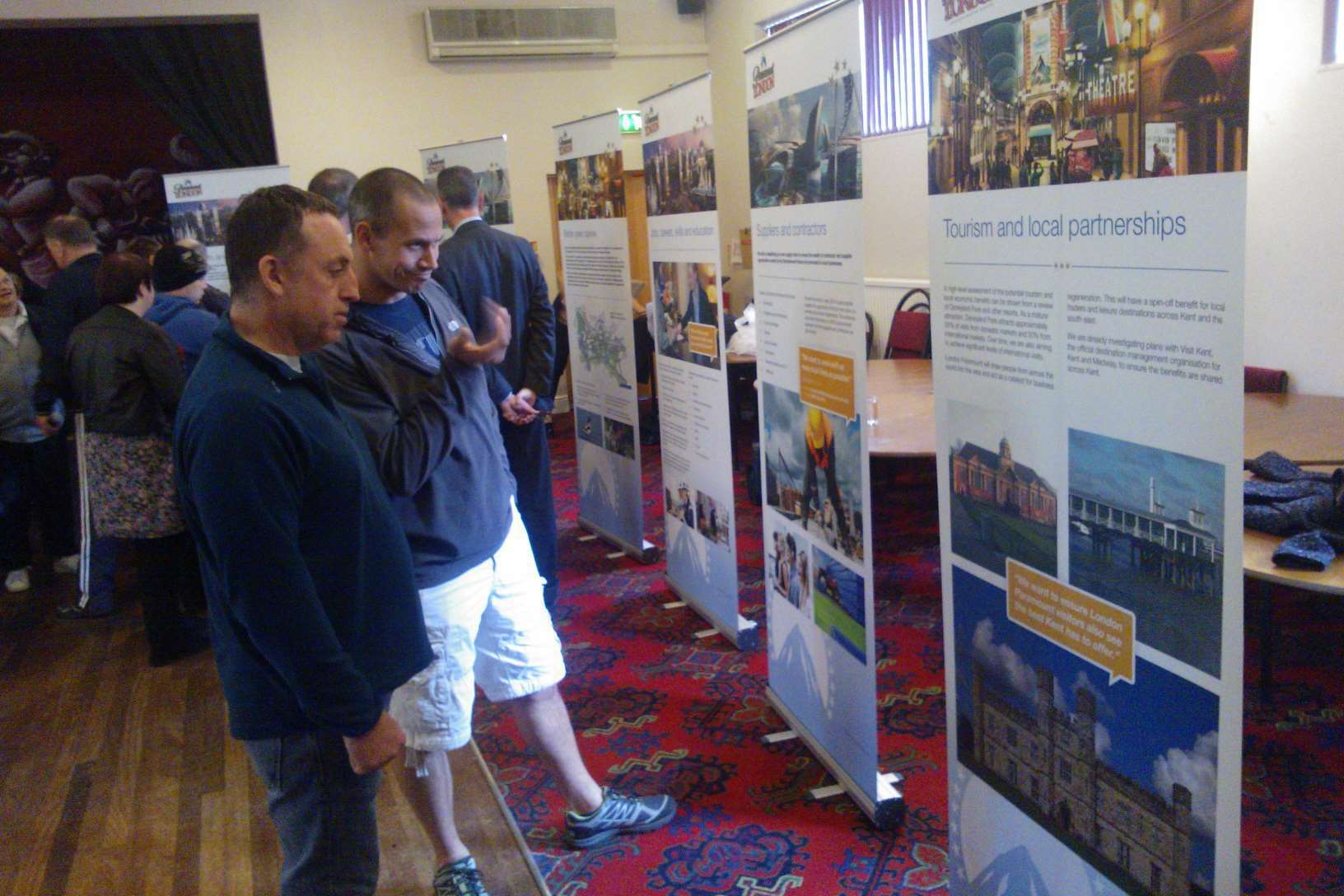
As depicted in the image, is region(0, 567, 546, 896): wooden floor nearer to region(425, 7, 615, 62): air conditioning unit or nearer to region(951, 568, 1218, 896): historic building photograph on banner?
region(951, 568, 1218, 896): historic building photograph on banner

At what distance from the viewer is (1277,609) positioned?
12.3 ft

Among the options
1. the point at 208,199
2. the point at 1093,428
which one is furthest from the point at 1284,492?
the point at 208,199

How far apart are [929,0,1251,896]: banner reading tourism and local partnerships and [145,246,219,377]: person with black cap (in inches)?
134

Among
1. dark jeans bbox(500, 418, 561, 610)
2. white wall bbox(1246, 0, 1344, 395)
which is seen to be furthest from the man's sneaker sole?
white wall bbox(1246, 0, 1344, 395)

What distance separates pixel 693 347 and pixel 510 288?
2.39 feet

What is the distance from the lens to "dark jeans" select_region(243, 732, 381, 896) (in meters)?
1.62

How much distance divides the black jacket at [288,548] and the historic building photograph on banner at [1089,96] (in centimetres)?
112

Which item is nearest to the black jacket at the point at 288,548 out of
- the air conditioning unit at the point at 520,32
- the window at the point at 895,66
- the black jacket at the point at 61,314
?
the black jacket at the point at 61,314

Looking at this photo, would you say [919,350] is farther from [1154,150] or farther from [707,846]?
[1154,150]

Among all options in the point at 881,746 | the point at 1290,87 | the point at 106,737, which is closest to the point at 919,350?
the point at 1290,87

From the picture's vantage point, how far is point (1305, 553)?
2.29 m

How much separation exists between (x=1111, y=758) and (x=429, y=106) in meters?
7.53

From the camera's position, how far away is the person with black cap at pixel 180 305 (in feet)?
13.7

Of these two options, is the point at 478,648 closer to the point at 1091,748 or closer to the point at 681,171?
the point at 1091,748
